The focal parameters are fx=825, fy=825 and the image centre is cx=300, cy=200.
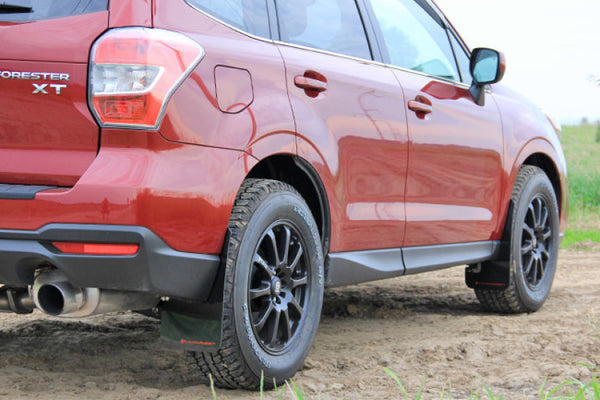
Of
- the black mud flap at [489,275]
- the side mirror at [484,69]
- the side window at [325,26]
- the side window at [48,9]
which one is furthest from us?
the black mud flap at [489,275]

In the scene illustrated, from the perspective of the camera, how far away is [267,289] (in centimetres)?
321

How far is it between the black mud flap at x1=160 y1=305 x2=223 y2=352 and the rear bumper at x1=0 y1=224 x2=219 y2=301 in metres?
0.26

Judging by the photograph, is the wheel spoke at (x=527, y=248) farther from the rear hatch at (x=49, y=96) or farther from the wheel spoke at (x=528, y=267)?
the rear hatch at (x=49, y=96)

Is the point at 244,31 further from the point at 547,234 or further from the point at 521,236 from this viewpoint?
the point at 547,234

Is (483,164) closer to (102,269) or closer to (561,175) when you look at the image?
(561,175)

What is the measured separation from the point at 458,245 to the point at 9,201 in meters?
2.75

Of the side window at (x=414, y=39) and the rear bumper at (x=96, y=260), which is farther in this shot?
the side window at (x=414, y=39)

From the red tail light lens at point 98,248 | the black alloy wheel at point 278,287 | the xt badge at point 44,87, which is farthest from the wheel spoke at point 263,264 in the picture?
the xt badge at point 44,87

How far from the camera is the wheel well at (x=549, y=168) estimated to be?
5.68 metres

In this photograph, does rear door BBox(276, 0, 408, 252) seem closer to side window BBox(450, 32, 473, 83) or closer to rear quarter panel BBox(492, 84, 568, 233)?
side window BBox(450, 32, 473, 83)

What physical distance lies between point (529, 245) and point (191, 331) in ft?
10.1

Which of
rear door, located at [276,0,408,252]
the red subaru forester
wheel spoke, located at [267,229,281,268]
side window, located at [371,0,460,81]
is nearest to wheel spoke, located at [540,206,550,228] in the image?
side window, located at [371,0,460,81]

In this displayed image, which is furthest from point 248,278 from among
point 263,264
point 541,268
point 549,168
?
point 549,168

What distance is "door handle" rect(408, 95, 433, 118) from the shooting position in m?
4.18
